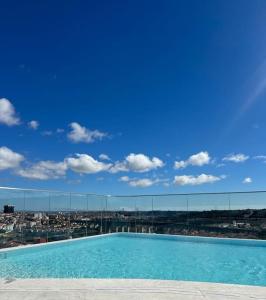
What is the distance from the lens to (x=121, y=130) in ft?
46.3

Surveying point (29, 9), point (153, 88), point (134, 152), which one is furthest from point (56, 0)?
point (134, 152)

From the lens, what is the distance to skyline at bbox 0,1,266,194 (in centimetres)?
870

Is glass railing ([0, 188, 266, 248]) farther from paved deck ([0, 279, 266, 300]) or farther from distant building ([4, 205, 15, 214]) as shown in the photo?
paved deck ([0, 279, 266, 300])

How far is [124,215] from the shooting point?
41.8ft

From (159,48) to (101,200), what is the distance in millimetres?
6238

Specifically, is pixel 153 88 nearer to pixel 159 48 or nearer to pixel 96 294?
pixel 159 48

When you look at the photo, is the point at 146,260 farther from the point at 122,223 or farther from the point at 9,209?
the point at 122,223

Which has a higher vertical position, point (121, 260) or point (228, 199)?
point (228, 199)

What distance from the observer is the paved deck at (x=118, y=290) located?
3234mm

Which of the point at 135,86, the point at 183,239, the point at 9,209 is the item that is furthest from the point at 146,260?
the point at 135,86

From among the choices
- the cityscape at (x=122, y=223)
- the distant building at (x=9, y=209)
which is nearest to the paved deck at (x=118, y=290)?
the distant building at (x=9, y=209)

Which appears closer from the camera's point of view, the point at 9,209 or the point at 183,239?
the point at 9,209

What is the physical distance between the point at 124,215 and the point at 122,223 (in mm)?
328

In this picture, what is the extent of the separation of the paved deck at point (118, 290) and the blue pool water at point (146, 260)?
188 cm
